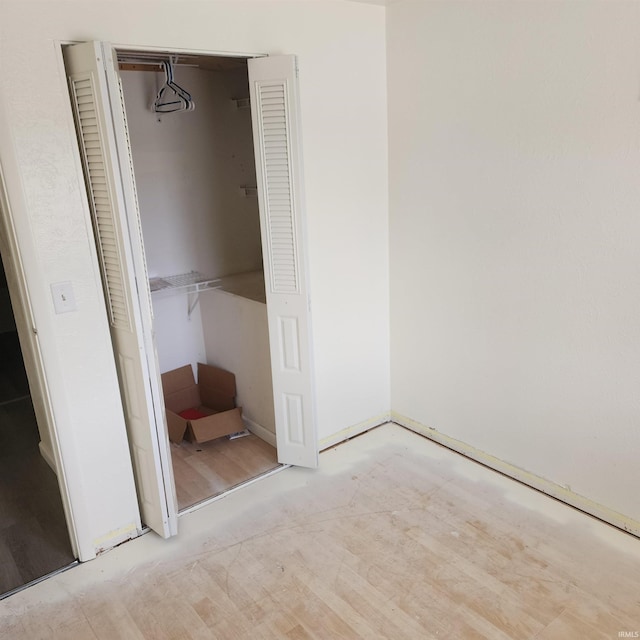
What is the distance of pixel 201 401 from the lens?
3.82 m

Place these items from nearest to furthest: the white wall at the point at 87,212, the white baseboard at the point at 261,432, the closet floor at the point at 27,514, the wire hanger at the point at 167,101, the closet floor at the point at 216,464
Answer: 1. the white wall at the point at 87,212
2. the closet floor at the point at 27,514
3. the closet floor at the point at 216,464
4. the wire hanger at the point at 167,101
5. the white baseboard at the point at 261,432

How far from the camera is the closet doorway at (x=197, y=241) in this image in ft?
7.19

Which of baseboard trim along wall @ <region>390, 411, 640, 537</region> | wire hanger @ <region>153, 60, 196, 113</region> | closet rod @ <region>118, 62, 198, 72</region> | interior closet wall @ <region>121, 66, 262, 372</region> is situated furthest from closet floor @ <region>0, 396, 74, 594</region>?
closet rod @ <region>118, 62, 198, 72</region>

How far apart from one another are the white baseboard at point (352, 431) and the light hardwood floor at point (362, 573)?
37cm

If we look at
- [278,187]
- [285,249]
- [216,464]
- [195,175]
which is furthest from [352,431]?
[195,175]

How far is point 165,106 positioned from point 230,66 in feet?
1.62

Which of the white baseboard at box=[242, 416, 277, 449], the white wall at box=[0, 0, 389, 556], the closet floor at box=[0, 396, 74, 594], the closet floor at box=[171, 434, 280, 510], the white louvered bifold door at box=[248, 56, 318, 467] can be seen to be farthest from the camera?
the white baseboard at box=[242, 416, 277, 449]

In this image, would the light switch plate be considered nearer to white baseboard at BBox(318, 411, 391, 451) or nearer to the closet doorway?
the closet doorway

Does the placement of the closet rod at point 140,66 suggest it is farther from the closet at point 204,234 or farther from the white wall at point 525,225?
the white wall at point 525,225

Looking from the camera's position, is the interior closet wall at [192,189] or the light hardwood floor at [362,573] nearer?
the light hardwood floor at [362,573]

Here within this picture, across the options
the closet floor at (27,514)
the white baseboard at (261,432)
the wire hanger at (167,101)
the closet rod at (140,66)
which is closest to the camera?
the closet floor at (27,514)

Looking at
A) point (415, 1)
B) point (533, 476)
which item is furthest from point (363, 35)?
point (533, 476)

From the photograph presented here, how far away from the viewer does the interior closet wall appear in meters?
3.38

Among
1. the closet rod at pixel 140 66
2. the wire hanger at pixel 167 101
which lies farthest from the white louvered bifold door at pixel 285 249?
the closet rod at pixel 140 66
